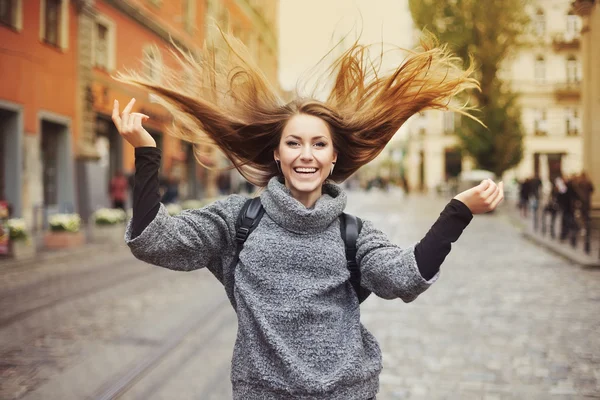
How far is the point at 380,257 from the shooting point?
2258 mm

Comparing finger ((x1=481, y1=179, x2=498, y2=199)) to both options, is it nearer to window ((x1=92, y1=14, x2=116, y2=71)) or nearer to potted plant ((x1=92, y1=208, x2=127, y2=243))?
potted plant ((x1=92, y1=208, x2=127, y2=243))

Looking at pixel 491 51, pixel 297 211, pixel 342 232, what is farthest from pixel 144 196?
pixel 491 51

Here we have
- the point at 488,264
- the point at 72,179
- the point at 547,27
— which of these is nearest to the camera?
the point at 488,264

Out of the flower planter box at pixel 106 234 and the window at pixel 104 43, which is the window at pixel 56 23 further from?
the flower planter box at pixel 106 234

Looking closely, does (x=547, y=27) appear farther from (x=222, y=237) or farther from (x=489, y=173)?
(x=222, y=237)

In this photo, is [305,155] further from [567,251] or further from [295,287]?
[567,251]

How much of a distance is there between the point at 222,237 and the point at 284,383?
0.59 m

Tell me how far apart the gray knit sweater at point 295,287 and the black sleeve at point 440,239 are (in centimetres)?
3

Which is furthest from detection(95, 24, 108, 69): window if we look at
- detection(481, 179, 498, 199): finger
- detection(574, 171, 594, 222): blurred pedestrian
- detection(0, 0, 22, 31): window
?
detection(481, 179, 498, 199): finger

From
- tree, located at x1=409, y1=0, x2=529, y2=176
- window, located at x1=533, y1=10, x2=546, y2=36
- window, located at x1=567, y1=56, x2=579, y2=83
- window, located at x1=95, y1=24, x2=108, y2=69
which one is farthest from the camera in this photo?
window, located at x1=567, y1=56, x2=579, y2=83

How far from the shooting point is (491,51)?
3219 cm

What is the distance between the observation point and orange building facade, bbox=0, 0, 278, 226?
16.1m

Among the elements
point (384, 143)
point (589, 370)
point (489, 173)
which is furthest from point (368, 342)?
point (489, 173)

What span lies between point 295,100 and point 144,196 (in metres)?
0.76
